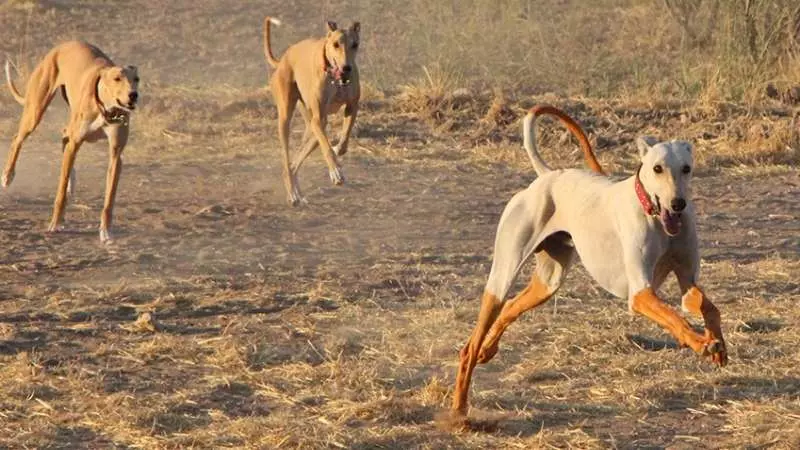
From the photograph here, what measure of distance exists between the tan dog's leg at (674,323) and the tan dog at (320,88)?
19.6ft

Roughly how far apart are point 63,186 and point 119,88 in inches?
30.7

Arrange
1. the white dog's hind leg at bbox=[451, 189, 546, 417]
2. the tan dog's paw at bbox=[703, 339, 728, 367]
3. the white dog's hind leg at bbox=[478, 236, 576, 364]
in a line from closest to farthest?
1. the tan dog's paw at bbox=[703, 339, 728, 367]
2. the white dog's hind leg at bbox=[451, 189, 546, 417]
3. the white dog's hind leg at bbox=[478, 236, 576, 364]

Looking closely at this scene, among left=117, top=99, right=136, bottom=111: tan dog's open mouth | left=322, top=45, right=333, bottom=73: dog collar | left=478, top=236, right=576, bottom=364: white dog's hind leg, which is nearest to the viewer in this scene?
left=478, top=236, right=576, bottom=364: white dog's hind leg

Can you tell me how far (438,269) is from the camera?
9719 millimetres

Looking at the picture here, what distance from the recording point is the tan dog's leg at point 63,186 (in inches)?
428

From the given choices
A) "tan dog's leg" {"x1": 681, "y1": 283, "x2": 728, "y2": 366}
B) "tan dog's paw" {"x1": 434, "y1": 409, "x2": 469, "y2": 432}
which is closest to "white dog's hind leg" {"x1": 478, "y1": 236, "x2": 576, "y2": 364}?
"tan dog's paw" {"x1": 434, "y1": 409, "x2": 469, "y2": 432}

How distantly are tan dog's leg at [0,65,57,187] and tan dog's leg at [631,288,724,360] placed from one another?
6882mm

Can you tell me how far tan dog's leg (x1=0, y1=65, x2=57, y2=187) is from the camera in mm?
11812

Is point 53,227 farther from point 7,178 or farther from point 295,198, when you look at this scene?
point 295,198

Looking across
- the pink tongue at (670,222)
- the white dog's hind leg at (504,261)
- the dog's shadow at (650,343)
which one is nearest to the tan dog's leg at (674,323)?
the pink tongue at (670,222)

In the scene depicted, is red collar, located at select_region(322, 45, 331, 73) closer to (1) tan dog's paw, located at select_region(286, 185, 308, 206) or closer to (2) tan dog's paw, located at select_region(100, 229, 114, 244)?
(1) tan dog's paw, located at select_region(286, 185, 308, 206)

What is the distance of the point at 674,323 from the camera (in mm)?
5578

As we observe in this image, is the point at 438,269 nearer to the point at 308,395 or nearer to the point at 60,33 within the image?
the point at 308,395

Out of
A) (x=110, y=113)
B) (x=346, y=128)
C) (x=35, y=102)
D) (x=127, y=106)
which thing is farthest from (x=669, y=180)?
(x=35, y=102)
